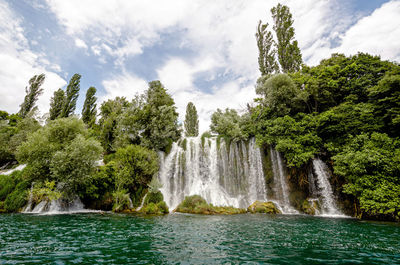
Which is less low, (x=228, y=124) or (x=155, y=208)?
(x=228, y=124)

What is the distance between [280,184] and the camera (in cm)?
2164

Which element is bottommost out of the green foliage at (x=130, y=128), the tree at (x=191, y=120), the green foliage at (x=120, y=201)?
the green foliage at (x=120, y=201)

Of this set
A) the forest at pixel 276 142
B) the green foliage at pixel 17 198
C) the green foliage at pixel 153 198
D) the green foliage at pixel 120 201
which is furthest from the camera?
the green foliage at pixel 153 198

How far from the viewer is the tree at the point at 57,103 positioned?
43.8 m

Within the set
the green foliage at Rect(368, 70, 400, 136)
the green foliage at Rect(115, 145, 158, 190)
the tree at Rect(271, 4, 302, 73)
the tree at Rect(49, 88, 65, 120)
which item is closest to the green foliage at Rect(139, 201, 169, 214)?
the green foliage at Rect(115, 145, 158, 190)

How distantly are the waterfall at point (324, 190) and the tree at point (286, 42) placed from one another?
759 inches

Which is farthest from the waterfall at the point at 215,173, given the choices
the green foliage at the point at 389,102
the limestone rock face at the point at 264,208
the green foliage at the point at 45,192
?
the green foliage at the point at 389,102

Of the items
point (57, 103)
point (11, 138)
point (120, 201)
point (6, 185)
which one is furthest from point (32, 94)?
point (120, 201)

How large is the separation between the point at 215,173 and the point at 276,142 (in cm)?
939

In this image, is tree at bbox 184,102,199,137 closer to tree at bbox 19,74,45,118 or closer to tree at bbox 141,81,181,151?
tree at bbox 141,81,181,151

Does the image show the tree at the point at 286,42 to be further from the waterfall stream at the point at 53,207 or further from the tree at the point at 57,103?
the tree at the point at 57,103

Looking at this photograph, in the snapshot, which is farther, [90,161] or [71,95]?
[71,95]

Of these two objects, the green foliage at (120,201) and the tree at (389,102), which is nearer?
the tree at (389,102)

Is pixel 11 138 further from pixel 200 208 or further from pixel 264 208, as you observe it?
pixel 264 208
